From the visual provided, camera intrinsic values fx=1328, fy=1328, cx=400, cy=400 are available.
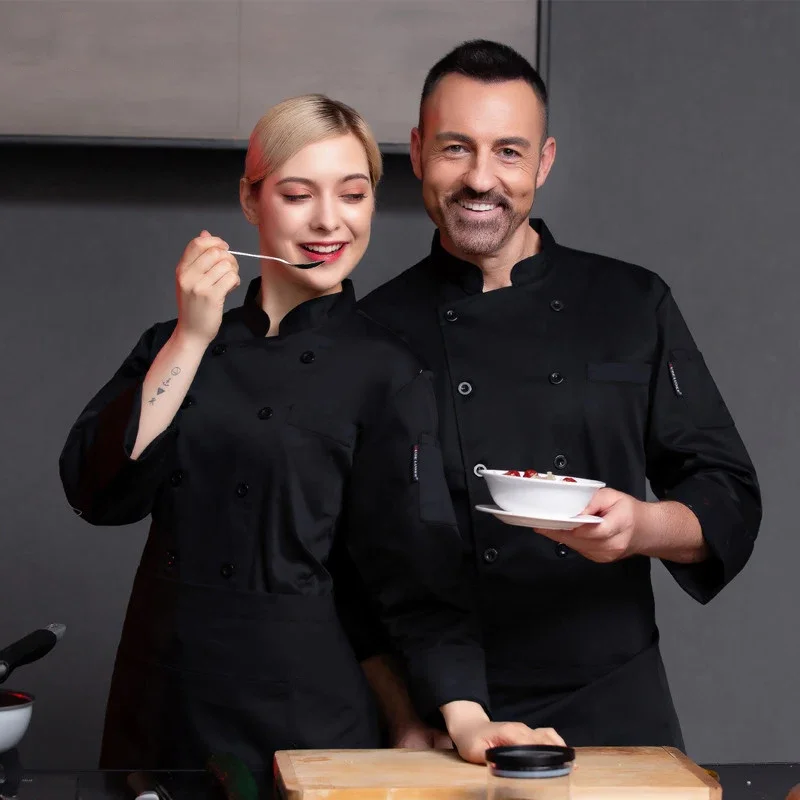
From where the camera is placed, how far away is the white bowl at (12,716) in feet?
4.66

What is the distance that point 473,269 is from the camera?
1937 millimetres

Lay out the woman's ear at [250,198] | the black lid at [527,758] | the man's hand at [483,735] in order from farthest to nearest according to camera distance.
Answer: the woman's ear at [250,198]
the man's hand at [483,735]
the black lid at [527,758]

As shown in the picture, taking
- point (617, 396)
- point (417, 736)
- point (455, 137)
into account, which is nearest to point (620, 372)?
point (617, 396)

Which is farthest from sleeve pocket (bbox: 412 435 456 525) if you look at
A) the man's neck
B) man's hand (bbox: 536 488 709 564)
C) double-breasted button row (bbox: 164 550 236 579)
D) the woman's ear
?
the man's neck

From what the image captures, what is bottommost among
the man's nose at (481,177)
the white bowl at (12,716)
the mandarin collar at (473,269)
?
the white bowl at (12,716)

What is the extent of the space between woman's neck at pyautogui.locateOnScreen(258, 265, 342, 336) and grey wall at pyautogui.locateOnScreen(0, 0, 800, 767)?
104 centimetres

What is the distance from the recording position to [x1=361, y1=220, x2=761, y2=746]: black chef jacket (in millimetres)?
1812

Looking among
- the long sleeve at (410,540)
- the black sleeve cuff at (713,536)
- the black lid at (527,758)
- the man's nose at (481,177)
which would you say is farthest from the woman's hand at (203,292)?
the black sleeve cuff at (713,536)

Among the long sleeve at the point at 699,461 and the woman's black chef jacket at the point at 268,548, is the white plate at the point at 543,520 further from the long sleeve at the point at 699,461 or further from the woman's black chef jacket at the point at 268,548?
the long sleeve at the point at 699,461

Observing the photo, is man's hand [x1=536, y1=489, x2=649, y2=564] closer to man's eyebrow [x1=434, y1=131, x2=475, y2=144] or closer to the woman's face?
the woman's face

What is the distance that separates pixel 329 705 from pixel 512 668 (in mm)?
397

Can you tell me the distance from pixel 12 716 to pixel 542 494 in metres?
0.62

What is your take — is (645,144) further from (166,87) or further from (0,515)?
(0,515)

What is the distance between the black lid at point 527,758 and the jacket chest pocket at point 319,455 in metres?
0.44
